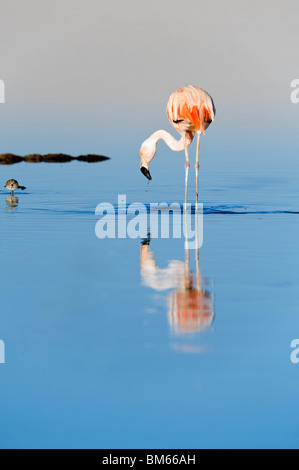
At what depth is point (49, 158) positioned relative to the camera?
1716 inches

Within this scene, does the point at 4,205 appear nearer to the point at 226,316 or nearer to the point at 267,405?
the point at 226,316

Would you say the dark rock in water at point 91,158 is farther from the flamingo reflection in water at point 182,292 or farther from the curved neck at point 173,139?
the flamingo reflection in water at point 182,292

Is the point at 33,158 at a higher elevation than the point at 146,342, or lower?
higher

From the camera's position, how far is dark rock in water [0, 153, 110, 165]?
1664 inches

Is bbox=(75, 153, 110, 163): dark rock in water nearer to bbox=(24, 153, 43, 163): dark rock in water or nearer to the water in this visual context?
bbox=(24, 153, 43, 163): dark rock in water

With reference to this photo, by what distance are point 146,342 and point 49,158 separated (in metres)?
38.3

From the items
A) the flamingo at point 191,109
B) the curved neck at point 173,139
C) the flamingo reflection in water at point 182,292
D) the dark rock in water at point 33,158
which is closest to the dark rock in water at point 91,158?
the dark rock in water at point 33,158

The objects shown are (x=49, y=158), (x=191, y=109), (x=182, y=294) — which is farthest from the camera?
(x=49, y=158)

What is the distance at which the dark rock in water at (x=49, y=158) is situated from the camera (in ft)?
139

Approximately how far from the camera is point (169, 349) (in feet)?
18.7

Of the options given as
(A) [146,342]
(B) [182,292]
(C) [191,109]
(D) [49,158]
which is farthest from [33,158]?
(A) [146,342]

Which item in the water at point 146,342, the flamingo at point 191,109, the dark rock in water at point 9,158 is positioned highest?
the dark rock in water at point 9,158

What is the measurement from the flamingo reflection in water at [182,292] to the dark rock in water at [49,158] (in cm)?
3271

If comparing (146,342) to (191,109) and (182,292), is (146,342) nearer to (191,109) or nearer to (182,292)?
(182,292)
